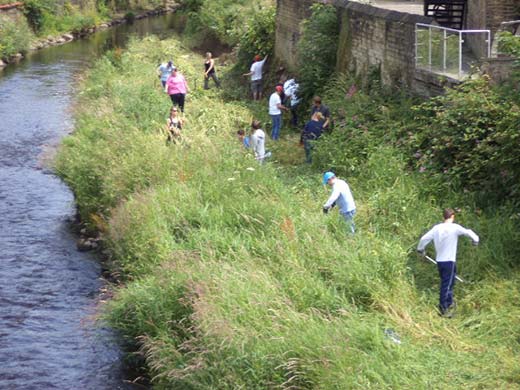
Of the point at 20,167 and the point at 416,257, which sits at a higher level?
the point at 416,257

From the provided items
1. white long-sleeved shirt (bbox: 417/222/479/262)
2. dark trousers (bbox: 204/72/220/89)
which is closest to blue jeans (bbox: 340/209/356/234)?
white long-sleeved shirt (bbox: 417/222/479/262)

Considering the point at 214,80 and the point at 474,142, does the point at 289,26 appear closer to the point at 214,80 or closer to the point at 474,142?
the point at 214,80

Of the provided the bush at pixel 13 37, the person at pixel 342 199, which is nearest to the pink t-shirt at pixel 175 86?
the person at pixel 342 199

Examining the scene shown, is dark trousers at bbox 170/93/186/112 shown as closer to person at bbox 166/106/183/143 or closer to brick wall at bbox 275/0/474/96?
person at bbox 166/106/183/143

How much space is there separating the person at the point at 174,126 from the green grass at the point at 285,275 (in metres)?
0.28

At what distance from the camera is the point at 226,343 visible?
33.5 feet

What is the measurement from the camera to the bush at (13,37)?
43.5 m

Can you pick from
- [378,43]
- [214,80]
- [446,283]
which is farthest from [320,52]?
[446,283]

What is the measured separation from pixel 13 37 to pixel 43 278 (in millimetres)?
31056

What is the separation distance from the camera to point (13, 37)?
44938mm

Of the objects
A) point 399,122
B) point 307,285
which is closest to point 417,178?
point 399,122

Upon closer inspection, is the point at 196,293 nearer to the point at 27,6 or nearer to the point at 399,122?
the point at 399,122

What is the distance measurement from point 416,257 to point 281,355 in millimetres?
3567

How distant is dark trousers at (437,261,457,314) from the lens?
37.0 ft
